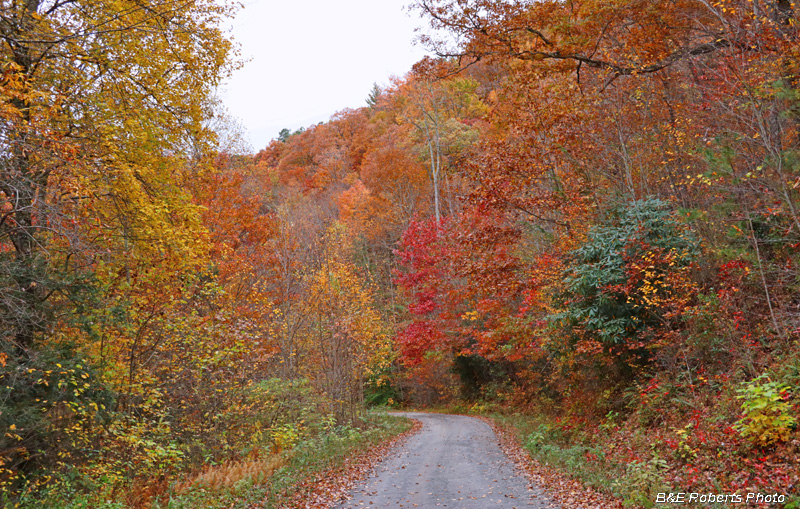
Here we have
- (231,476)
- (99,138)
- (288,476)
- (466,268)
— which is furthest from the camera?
(466,268)

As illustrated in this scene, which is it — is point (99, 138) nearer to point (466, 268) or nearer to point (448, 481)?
point (448, 481)

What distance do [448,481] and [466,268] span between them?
5.91m

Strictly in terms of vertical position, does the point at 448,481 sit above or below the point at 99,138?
below

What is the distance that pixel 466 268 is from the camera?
45.1 feet

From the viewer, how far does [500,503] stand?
24.4ft

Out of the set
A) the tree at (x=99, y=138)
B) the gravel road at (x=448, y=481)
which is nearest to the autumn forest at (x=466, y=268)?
the tree at (x=99, y=138)

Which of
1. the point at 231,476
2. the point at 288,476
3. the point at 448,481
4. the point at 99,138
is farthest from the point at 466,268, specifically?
the point at 99,138

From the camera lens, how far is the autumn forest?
6.66m

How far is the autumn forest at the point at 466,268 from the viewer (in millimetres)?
6660

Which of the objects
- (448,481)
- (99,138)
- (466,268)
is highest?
(99,138)

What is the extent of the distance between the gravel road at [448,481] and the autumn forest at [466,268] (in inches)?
38.0

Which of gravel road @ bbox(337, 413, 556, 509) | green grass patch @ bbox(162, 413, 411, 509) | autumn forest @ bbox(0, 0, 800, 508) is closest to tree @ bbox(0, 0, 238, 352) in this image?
autumn forest @ bbox(0, 0, 800, 508)

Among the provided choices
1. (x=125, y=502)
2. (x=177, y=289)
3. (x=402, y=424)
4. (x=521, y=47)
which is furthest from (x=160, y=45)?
(x=402, y=424)

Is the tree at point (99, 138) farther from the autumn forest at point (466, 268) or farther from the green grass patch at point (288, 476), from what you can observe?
the green grass patch at point (288, 476)
